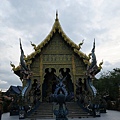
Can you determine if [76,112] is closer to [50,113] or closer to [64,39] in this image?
[50,113]

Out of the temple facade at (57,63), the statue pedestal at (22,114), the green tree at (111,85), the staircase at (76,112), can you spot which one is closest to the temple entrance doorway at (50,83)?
the temple facade at (57,63)

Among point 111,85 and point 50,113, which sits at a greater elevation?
point 111,85

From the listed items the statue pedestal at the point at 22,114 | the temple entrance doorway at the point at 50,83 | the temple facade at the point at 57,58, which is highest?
the temple facade at the point at 57,58

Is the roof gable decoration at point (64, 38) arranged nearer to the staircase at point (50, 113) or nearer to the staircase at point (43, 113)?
the staircase at point (50, 113)

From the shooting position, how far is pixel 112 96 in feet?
104

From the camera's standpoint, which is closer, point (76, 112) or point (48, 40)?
point (76, 112)

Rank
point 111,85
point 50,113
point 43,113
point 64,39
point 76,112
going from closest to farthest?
point 50,113 → point 43,113 → point 76,112 → point 64,39 → point 111,85

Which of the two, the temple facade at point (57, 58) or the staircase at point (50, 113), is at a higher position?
the temple facade at point (57, 58)

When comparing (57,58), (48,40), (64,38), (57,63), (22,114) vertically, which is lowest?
(22,114)

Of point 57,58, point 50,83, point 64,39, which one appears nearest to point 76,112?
point 57,58

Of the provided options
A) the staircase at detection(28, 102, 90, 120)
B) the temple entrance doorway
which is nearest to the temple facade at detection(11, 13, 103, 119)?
the temple entrance doorway

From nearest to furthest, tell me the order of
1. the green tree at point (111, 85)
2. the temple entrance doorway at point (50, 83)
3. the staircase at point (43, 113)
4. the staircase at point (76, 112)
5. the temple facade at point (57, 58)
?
the staircase at point (43, 113)
the staircase at point (76, 112)
the temple facade at point (57, 58)
the temple entrance doorway at point (50, 83)
the green tree at point (111, 85)

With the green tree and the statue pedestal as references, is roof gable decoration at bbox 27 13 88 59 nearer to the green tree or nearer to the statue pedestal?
the statue pedestal

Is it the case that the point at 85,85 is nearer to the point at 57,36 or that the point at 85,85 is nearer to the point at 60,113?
the point at 57,36
